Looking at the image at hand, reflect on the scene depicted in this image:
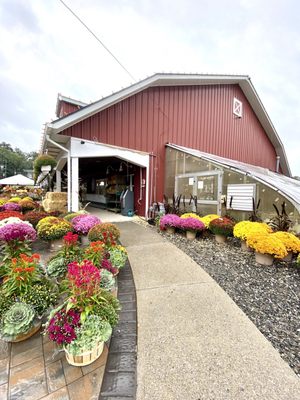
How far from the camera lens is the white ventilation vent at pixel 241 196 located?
4855 mm

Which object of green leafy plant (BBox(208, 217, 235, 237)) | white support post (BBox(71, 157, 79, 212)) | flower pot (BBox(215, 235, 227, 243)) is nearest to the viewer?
green leafy plant (BBox(208, 217, 235, 237))

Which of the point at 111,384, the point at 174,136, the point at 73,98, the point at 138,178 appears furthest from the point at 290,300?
the point at 73,98

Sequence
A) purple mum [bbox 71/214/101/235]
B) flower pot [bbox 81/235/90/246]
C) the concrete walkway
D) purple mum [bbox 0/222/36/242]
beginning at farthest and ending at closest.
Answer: flower pot [bbox 81/235/90/246]
purple mum [bbox 71/214/101/235]
purple mum [bbox 0/222/36/242]
the concrete walkway

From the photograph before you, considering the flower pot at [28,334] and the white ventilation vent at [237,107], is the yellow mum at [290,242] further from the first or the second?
the white ventilation vent at [237,107]

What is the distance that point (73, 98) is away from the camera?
8570 mm

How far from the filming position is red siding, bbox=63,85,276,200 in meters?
6.45

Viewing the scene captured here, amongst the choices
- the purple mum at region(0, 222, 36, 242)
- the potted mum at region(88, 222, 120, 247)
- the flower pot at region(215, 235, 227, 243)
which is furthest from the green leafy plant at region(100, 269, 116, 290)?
the flower pot at region(215, 235, 227, 243)

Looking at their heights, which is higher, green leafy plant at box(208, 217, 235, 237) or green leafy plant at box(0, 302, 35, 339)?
green leafy plant at box(208, 217, 235, 237)

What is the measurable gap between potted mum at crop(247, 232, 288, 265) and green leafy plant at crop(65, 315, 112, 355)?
2.96 metres

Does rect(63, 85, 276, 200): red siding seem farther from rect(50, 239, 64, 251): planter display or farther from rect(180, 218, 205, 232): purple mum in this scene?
rect(50, 239, 64, 251): planter display

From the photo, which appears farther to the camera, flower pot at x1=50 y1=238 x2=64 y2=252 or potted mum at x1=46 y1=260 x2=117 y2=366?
flower pot at x1=50 y1=238 x2=64 y2=252

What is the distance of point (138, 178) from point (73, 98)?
4929mm

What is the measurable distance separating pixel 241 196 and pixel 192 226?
1.63m

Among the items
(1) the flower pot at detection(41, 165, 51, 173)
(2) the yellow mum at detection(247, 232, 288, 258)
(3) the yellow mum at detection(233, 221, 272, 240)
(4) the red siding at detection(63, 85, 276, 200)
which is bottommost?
(2) the yellow mum at detection(247, 232, 288, 258)
